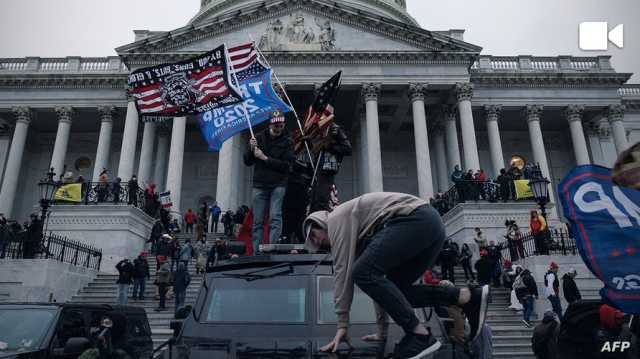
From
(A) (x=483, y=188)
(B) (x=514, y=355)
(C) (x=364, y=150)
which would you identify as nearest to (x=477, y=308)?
(B) (x=514, y=355)

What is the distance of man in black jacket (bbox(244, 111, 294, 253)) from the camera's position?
6.21m

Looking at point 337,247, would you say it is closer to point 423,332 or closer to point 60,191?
point 423,332

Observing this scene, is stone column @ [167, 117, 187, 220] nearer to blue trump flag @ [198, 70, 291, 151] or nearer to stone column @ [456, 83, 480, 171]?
stone column @ [456, 83, 480, 171]

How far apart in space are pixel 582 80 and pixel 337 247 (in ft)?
126

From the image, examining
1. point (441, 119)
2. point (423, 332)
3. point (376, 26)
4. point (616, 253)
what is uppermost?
point (376, 26)

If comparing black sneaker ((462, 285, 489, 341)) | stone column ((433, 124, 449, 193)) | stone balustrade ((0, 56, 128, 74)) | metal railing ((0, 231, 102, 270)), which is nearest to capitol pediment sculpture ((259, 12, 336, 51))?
stone column ((433, 124, 449, 193))

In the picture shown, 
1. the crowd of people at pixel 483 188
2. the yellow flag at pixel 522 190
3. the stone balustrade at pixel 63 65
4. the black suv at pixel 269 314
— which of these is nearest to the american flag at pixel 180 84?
the black suv at pixel 269 314

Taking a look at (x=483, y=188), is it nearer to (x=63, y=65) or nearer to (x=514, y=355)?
(x=514, y=355)

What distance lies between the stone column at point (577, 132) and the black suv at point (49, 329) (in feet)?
113

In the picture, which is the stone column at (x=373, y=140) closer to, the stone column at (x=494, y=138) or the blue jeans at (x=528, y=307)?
the stone column at (x=494, y=138)

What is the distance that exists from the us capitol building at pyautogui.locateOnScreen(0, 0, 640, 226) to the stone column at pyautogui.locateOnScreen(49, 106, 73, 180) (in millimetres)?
77

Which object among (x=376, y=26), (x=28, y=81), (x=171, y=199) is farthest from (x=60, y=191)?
(x=376, y=26)

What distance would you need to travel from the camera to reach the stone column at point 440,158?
34125 millimetres

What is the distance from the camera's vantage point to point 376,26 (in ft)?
106
